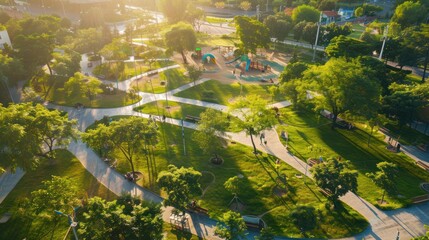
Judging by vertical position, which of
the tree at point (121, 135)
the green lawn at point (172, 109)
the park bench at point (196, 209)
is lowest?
the park bench at point (196, 209)

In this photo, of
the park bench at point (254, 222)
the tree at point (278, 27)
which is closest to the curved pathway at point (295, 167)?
the park bench at point (254, 222)

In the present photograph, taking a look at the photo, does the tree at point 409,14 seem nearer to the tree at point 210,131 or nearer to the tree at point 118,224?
the tree at point 210,131

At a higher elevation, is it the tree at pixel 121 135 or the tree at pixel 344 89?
the tree at pixel 344 89

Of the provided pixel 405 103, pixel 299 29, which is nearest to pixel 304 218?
pixel 405 103

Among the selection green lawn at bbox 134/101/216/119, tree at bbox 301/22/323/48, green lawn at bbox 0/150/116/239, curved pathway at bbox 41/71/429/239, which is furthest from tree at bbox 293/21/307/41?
green lawn at bbox 0/150/116/239

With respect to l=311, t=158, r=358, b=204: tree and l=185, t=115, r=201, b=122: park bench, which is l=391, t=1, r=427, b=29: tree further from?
l=311, t=158, r=358, b=204: tree

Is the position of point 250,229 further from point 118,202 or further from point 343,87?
point 343,87

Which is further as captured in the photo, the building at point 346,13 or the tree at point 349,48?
the building at point 346,13
